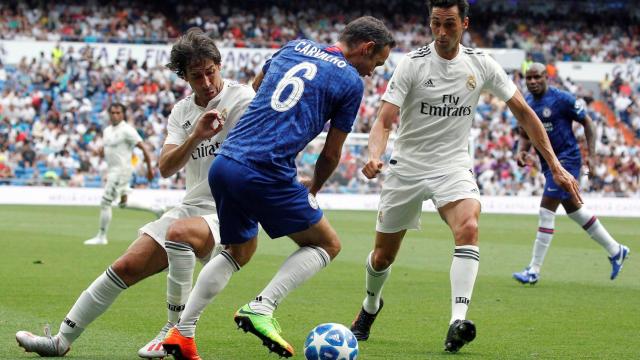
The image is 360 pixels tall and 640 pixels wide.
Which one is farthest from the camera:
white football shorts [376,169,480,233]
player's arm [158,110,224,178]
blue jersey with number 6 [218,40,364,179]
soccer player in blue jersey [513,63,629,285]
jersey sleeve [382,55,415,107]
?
soccer player in blue jersey [513,63,629,285]

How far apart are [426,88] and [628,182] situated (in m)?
28.1

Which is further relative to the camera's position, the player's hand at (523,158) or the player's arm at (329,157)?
the player's hand at (523,158)

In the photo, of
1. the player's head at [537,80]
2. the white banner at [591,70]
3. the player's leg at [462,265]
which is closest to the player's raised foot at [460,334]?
the player's leg at [462,265]

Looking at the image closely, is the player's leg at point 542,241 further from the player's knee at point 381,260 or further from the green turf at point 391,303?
the player's knee at point 381,260

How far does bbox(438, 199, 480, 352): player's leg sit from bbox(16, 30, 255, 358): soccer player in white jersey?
5.56 ft

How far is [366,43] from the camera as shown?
6.16 meters

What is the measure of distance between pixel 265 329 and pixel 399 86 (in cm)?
276

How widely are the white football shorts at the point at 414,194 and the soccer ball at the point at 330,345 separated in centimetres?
188

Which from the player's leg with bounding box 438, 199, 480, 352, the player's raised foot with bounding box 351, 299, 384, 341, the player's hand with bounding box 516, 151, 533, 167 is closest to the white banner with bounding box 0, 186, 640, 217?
the player's hand with bounding box 516, 151, 533, 167

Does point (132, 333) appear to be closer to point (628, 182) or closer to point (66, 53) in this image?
point (628, 182)

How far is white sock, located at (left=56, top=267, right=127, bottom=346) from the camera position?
257 inches

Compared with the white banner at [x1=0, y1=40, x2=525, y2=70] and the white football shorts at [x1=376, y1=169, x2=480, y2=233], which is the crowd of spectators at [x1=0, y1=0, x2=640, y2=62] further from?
the white football shorts at [x1=376, y1=169, x2=480, y2=233]

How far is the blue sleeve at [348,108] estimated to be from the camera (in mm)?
6004

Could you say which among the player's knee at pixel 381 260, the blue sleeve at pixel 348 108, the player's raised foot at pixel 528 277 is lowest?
the player's raised foot at pixel 528 277
